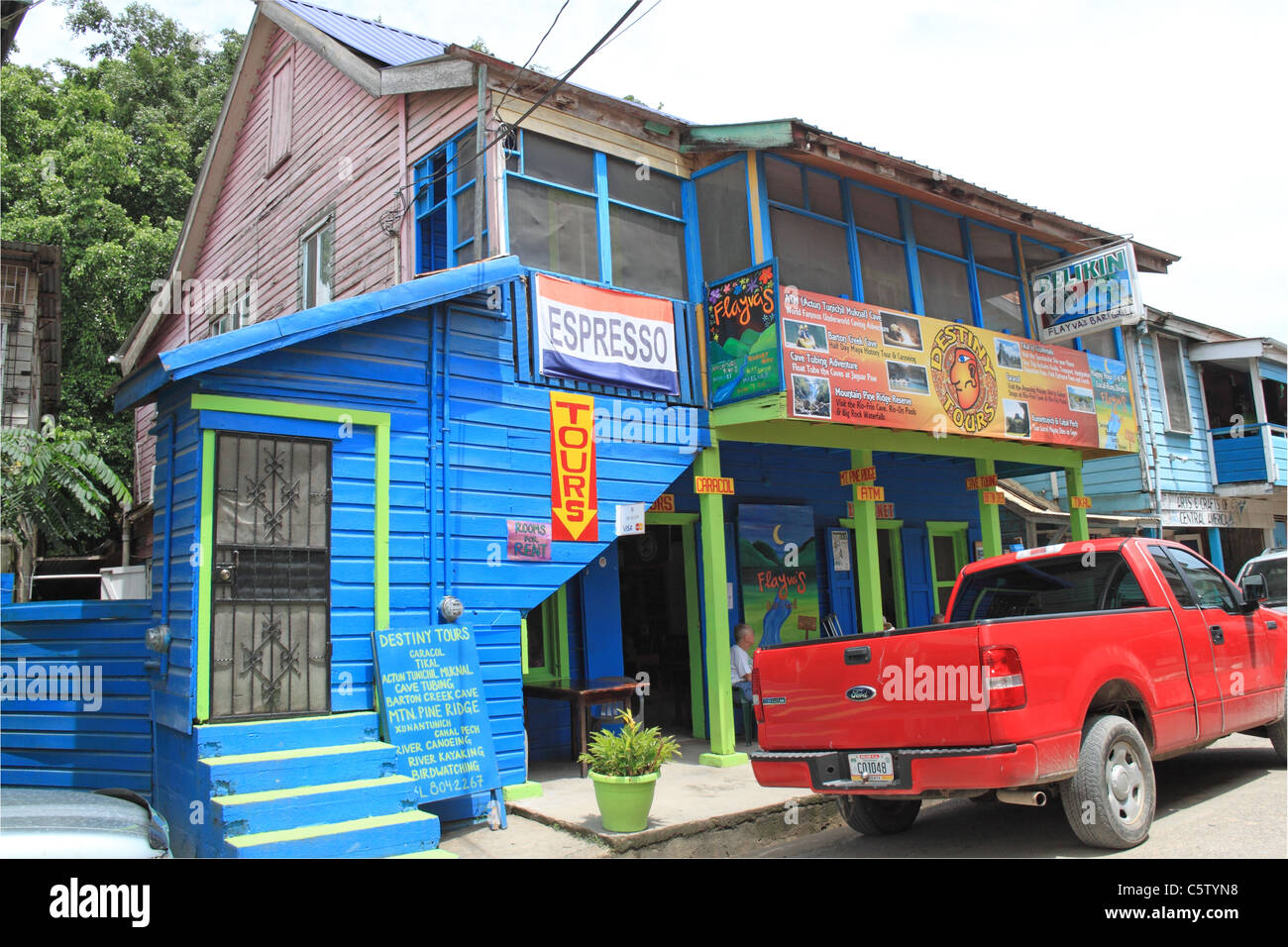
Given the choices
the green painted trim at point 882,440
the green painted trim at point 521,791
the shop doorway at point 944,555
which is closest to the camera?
the green painted trim at point 521,791

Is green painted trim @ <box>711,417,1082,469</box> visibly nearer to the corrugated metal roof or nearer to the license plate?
the license plate

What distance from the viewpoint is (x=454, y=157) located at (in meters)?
10.0

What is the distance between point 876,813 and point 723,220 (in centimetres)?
643

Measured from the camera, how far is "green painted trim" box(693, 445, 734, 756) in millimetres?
9516

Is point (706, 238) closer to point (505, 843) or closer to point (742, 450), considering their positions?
point (742, 450)

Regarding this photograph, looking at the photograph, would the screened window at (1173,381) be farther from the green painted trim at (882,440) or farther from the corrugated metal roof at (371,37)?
the corrugated metal roof at (371,37)

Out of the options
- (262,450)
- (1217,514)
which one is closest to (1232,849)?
(262,450)

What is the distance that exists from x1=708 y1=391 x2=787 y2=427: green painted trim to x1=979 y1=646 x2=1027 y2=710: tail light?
4476 mm

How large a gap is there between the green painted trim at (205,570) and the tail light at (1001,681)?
5058 millimetres

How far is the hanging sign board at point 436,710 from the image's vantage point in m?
7.16

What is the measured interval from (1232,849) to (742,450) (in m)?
7.64

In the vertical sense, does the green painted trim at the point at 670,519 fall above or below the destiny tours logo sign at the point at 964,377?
below

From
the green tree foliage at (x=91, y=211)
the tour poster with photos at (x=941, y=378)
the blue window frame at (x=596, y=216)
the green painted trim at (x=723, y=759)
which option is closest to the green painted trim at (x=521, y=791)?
the green painted trim at (x=723, y=759)

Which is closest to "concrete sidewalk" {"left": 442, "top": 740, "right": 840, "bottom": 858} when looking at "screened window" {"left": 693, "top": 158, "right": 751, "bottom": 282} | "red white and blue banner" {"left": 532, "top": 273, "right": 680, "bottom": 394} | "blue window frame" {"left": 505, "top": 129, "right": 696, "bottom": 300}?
"red white and blue banner" {"left": 532, "top": 273, "right": 680, "bottom": 394}
